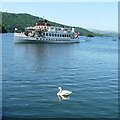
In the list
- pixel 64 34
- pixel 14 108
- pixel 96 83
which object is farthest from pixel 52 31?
pixel 14 108

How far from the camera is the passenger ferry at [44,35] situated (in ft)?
364

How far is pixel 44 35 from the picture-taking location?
11612 cm

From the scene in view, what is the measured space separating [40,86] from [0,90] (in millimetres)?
4151

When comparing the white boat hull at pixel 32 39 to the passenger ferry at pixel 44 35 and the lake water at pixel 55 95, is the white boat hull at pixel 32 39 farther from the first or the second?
the lake water at pixel 55 95

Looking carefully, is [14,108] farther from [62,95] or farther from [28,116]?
[62,95]

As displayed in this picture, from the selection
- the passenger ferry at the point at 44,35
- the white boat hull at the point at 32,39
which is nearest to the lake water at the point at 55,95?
the white boat hull at the point at 32,39

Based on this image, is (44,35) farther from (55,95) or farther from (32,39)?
(55,95)

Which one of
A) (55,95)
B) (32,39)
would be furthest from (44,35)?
(55,95)

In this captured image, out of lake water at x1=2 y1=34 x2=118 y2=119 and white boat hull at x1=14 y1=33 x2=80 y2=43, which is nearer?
lake water at x1=2 y1=34 x2=118 y2=119

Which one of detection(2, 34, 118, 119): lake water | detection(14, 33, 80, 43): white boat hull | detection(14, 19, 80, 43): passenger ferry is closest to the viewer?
detection(2, 34, 118, 119): lake water

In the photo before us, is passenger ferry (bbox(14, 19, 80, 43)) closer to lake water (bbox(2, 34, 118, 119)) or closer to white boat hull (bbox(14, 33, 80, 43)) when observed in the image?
white boat hull (bbox(14, 33, 80, 43))

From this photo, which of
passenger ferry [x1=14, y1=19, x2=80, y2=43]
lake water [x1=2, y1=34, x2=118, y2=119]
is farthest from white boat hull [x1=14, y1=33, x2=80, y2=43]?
lake water [x1=2, y1=34, x2=118, y2=119]

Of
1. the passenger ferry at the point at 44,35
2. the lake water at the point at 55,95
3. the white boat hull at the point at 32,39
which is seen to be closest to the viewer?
the lake water at the point at 55,95

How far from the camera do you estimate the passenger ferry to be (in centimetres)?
11088
